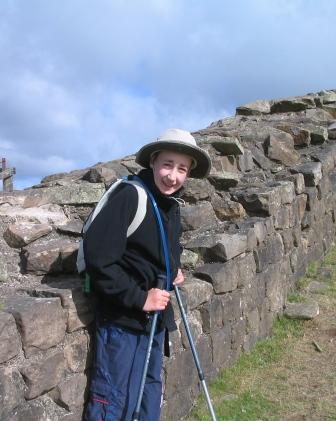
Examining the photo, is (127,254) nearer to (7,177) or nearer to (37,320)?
(37,320)

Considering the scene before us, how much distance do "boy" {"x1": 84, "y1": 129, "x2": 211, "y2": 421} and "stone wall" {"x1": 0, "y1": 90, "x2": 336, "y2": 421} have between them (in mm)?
254

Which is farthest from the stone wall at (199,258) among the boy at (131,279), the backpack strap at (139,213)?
the backpack strap at (139,213)

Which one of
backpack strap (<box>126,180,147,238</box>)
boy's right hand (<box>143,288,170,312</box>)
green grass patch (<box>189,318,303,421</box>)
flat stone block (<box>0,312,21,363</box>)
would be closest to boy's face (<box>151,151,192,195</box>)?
backpack strap (<box>126,180,147,238</box>)

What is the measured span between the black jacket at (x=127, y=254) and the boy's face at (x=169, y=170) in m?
0.05

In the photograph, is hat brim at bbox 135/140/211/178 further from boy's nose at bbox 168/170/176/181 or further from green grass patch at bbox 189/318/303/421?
green grass patch at bbox 189/318/303/421

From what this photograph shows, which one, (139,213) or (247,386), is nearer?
(139,213)

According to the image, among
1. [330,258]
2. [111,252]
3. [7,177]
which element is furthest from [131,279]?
[7,177]

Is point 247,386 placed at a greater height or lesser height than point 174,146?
lesser

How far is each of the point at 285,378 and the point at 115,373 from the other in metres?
2.62

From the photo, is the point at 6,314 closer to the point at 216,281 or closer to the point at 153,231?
the point at 153,231

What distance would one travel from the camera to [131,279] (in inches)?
127

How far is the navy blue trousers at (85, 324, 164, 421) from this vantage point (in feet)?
10.6

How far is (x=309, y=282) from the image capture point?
798cm

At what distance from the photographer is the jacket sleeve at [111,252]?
307cm
